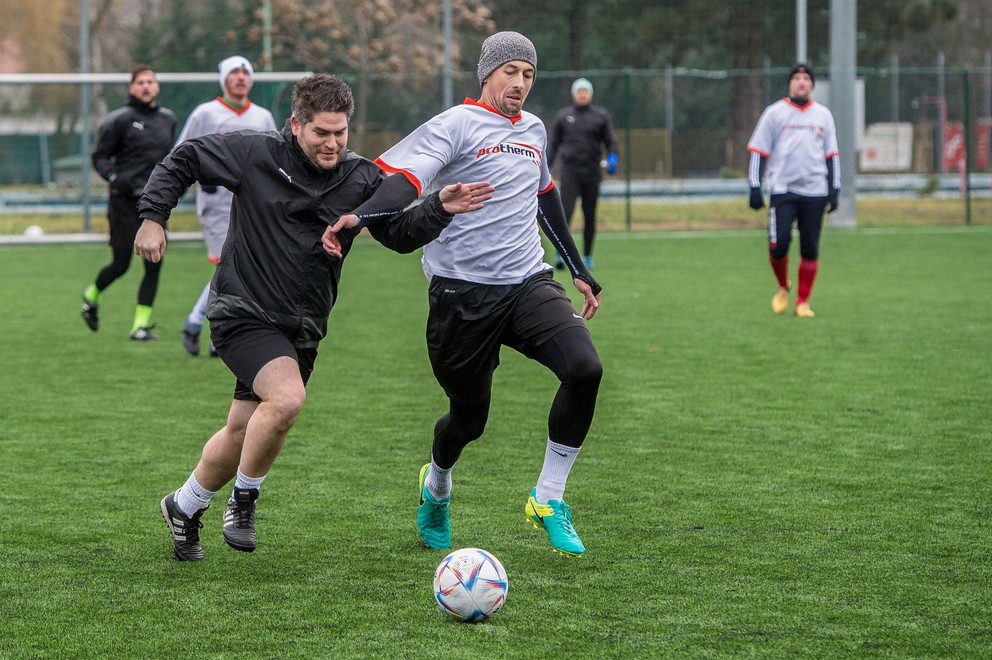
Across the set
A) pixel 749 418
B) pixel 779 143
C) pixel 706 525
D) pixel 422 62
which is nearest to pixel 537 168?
pixel 706 525

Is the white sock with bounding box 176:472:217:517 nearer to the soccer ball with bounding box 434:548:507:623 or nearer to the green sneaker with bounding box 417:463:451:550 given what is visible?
the green sneaker with bounding box 417:463:451:550

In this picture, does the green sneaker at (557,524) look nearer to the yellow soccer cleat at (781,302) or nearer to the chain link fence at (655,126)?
the yellow soccer cleat at (781,302)

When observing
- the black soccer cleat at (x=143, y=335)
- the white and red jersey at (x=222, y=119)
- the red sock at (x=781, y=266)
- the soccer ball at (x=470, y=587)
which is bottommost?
the black soccer cleat at (x=143, y=335)

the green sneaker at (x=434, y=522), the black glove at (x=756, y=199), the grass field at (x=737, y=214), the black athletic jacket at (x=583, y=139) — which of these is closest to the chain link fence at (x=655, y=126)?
the grass field at (x=737, y=214)

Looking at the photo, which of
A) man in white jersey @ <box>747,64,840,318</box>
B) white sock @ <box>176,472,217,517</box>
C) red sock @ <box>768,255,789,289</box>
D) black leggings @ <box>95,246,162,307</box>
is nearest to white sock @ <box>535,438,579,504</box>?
white sock @ <box>176,472,217,517</box>

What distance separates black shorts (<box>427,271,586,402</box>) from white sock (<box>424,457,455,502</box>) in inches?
11.6

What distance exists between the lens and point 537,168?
5297 millimetres

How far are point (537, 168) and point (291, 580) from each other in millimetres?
1790

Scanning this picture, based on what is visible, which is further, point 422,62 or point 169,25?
point 169,25

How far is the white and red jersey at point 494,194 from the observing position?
5137 mm

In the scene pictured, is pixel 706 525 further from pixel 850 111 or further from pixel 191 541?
pixel 850 111

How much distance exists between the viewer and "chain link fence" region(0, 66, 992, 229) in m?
20.7

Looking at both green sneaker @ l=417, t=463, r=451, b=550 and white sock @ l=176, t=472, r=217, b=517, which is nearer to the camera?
white sock @ l=176, t=472, r=217, b=517

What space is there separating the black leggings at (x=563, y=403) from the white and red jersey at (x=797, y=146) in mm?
7023
